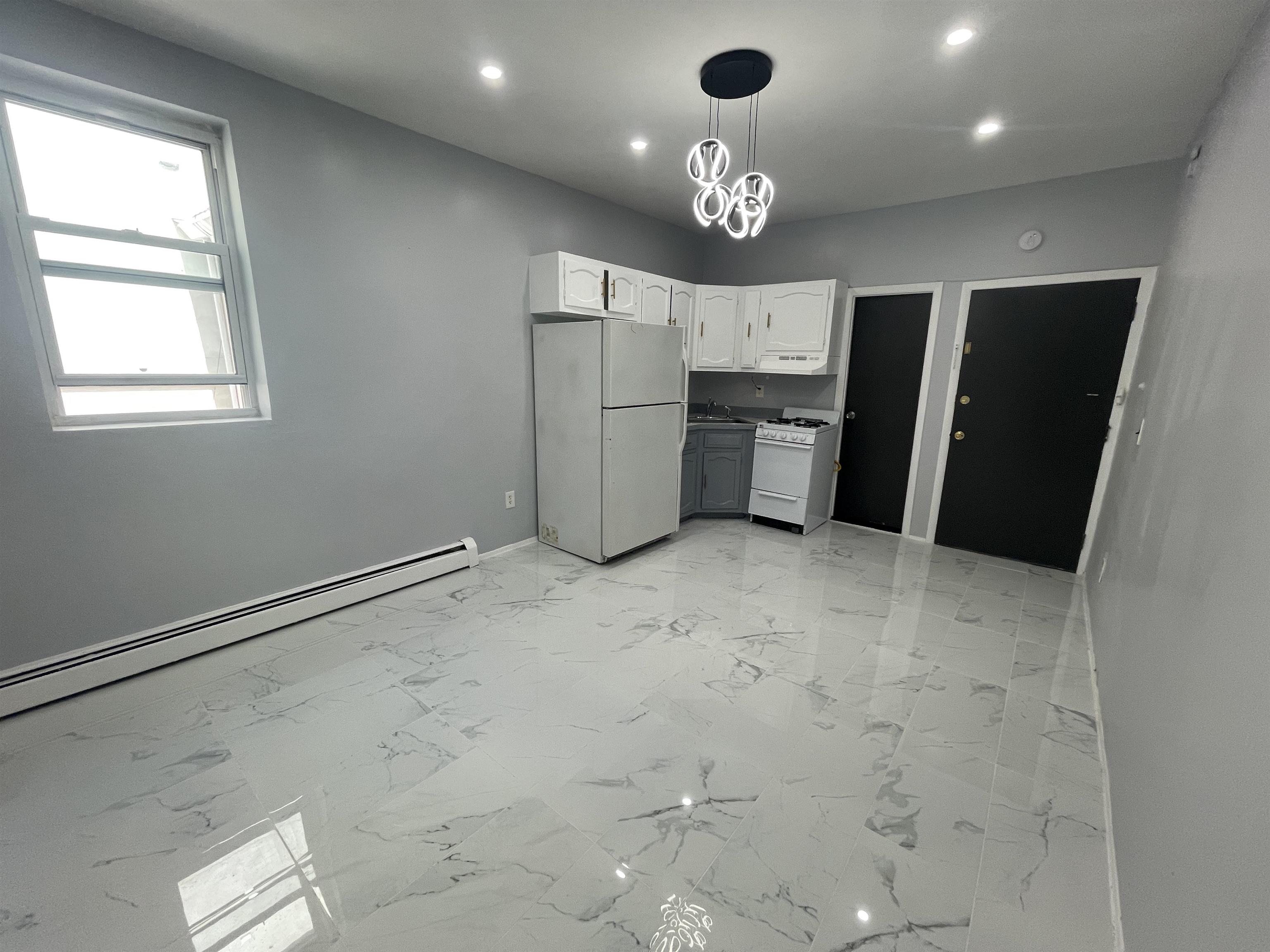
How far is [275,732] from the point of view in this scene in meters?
1.85

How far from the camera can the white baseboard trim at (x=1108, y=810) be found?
124 centimetres

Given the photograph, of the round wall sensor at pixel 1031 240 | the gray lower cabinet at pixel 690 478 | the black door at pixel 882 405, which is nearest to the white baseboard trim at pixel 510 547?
the gray lower cabinet at pixel 690 478

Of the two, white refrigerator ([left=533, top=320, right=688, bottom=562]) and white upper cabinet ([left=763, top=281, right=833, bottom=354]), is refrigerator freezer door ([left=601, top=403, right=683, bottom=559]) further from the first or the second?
white upper cabinet ([left=763, top=281, right=833, bottom=354])

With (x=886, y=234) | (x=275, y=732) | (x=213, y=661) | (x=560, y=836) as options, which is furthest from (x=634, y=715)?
(x=886, y=234)

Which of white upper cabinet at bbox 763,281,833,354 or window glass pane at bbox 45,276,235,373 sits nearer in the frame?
window glass pane at bbox 45,276,235,373

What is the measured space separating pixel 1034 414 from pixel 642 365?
276 cm

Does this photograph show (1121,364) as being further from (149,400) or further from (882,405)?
(149,400)

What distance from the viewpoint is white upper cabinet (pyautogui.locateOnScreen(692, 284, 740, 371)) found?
4348 millimetres

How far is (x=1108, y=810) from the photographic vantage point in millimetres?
1578

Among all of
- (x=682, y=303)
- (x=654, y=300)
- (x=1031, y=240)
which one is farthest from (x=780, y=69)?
(x=1031, y=240)

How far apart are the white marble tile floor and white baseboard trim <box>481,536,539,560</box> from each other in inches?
30.0

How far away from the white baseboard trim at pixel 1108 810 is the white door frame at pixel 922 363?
1595 mm

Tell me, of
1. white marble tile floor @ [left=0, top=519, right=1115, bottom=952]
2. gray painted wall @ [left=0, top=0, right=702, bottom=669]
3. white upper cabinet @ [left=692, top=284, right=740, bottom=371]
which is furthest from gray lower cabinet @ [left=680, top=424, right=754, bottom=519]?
white marble tile floor @ [left=0, top=519, right=1115, bottom=952]

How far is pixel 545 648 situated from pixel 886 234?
3914 mm
